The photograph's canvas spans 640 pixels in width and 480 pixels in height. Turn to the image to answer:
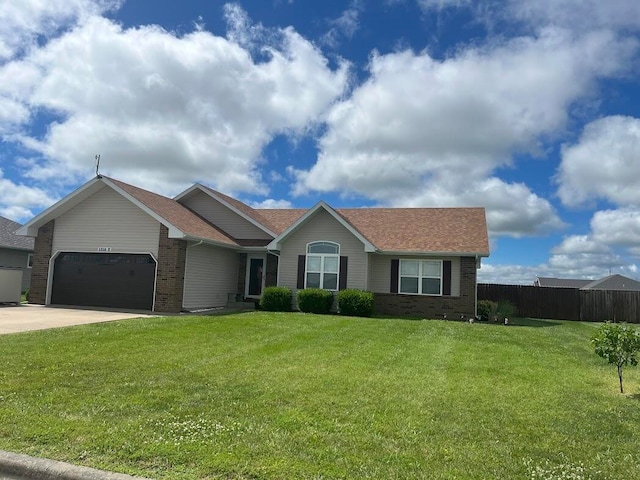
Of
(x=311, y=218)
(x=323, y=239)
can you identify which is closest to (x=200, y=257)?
(x=311, y=218)

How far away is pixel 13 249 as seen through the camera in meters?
27.5

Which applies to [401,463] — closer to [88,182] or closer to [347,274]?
[347,274]

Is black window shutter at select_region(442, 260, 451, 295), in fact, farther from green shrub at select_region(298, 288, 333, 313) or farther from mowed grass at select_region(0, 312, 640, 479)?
mowed grass at select_region(0, 312, 640, 479)

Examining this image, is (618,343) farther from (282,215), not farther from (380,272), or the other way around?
(282,215)

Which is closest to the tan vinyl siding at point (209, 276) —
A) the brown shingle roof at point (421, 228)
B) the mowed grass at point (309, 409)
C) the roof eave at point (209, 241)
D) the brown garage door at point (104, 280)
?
the roof eave at point (209, 241)

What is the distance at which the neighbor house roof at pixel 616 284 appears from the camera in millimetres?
51138

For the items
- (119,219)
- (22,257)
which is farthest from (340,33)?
(22,257)

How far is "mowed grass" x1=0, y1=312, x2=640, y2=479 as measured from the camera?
4.48 metres

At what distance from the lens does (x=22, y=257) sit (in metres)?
28.5

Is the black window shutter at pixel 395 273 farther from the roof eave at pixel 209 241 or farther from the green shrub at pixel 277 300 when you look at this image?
the roof eave at pixel 209 241

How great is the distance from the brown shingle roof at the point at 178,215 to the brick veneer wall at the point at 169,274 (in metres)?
0.60

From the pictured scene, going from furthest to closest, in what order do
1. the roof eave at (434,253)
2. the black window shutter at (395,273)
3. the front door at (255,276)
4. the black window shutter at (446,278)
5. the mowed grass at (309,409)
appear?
1. the front door at (255,276)
2. the black window shutter at (395,273)
3. the black window shutter at (446,278)
4. the roof eave at (434,253)
5. the mowed grass at (309,409)

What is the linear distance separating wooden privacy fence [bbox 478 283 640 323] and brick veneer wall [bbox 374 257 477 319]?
604 centimetres

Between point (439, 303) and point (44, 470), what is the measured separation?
17.7 meters
